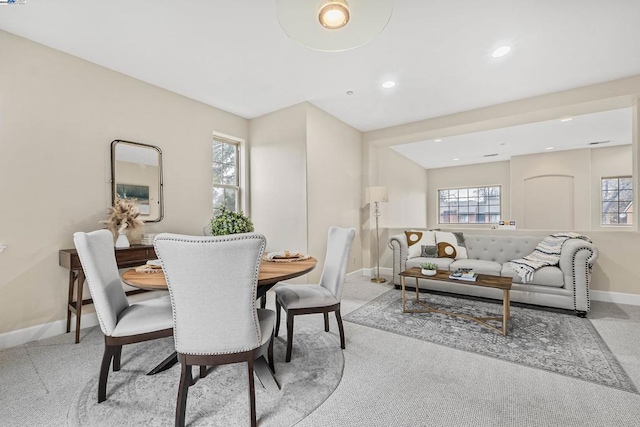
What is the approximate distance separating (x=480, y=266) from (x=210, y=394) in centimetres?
332

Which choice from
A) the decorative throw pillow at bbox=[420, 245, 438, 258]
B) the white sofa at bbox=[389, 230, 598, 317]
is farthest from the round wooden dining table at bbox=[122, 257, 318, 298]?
the decorative throw pillow at bbox=[420, 245, 438, 258]

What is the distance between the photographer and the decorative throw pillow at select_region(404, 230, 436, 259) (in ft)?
13.8

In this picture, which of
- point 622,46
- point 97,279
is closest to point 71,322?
point 97,279

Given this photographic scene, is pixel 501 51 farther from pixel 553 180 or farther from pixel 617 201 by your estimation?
pixel 617 201

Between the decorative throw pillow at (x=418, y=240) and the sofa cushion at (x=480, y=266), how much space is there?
0.48 meters

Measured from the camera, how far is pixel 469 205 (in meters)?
8.93

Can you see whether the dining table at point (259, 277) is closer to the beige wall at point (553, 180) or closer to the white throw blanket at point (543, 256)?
the white throw blanket at point (543, 256)

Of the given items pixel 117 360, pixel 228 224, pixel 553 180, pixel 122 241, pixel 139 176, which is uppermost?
pixel 553 180

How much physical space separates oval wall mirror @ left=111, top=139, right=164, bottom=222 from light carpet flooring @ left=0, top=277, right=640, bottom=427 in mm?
1509

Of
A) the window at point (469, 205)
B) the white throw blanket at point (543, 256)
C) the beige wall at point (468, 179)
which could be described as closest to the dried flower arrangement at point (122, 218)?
the white throw blanket at point (543, 256)

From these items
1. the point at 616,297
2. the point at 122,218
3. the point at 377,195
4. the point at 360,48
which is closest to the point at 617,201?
the point at 616,297

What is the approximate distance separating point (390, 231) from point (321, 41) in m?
3.95

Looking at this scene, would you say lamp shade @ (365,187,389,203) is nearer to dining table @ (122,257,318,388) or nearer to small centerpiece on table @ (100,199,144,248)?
dining table @ (122,257,318,388)

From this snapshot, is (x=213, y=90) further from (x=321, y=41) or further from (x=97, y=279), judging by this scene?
(x=97, y=279)
